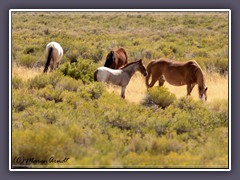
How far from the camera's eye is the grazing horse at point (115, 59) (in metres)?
15.0

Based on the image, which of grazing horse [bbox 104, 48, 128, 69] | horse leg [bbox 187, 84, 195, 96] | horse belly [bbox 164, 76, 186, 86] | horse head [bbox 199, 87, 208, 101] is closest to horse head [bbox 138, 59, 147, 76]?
horse belly [bbox 164, 76, 186, 86]

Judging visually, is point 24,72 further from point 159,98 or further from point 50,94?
point 159,98

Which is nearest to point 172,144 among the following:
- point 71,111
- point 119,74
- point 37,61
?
point 71,111

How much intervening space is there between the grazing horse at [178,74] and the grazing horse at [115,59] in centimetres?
130

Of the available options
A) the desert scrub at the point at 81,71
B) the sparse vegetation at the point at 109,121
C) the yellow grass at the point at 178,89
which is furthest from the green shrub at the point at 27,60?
the yellow grass at the point at 178,89

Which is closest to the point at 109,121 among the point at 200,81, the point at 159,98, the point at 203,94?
the point at 159,98

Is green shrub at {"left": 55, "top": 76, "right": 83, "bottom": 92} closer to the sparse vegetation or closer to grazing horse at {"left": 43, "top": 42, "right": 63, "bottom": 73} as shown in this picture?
the sparse vegetation

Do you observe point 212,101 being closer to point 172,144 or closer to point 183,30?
point 172,144

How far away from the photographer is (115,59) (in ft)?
50.1

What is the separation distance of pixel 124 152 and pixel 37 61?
8054 millimetres

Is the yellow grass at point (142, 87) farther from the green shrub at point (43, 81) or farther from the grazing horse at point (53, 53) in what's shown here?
the grazing horse at point (53, 53)

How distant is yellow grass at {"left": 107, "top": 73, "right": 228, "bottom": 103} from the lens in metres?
12.5

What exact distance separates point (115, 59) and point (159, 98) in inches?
126

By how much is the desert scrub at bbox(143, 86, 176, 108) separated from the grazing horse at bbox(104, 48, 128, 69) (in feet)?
8.93
